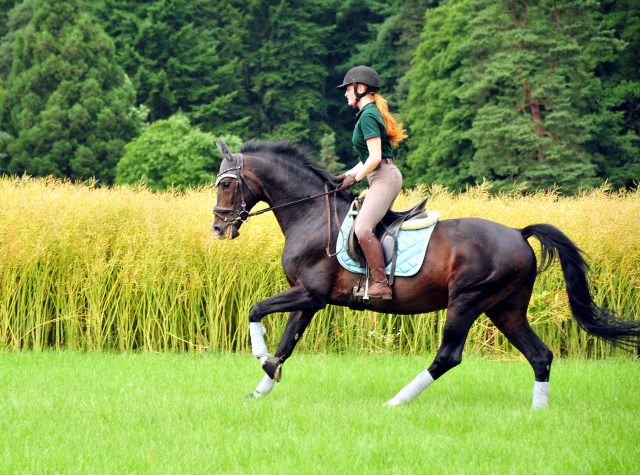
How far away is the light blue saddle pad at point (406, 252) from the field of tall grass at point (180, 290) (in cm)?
277

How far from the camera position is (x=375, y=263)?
17.5 ft

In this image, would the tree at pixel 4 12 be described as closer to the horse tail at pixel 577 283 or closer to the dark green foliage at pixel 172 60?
the dark green foliage at pixel 172 60

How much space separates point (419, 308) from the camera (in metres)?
5.58

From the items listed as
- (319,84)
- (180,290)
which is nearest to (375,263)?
(180,290)

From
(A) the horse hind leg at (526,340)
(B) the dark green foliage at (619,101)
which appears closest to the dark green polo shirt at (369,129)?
(A) the horse hind leg at (526,340)

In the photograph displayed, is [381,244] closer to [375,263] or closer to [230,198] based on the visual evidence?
[375,263]

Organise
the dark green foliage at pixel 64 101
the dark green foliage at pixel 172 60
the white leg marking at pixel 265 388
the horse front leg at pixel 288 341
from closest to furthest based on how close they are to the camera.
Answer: the horse front leg at pixel 288 341, the white leg marking at pixel 265 388, the dark green foliage at pixel 64 101, the dark green foliage at pixel 172 60

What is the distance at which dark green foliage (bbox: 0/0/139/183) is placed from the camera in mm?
29950

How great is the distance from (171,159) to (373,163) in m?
19.4

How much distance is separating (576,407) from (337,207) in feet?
8.57

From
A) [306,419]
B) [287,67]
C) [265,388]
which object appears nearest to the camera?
[306,419]

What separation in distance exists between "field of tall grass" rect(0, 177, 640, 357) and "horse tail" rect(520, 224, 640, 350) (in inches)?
90.6

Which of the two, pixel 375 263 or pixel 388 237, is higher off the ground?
pixel 388 237

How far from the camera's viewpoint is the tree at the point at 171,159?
2316cm
